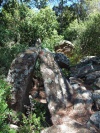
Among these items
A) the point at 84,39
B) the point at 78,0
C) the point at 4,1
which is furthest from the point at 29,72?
the point at 78,0

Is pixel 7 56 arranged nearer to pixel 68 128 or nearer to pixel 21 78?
pixel 21 78

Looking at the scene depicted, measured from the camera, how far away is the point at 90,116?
21.0 ft

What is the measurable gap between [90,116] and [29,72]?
2.03 metres

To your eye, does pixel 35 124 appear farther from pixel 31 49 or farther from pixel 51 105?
pixel 31 49

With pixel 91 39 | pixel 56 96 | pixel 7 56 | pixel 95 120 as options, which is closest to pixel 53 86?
pixel 56 96

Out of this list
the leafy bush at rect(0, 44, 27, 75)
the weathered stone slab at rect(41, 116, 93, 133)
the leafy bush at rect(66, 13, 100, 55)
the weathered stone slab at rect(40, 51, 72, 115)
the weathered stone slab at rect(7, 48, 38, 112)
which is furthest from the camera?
the leafy bush at rect(66, 13, 100, 55)

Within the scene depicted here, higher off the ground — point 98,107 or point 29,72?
point 29,72

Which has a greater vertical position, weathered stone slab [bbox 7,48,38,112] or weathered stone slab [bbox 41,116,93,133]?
weathered stone slab [bbox 7,48,38,112]

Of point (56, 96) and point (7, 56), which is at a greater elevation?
point (7, 56)

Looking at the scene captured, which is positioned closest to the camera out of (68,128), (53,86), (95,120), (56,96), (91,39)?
(68,128)

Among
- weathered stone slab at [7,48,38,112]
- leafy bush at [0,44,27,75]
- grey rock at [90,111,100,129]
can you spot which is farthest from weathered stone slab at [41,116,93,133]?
leafy bush at [0,44,27,75]

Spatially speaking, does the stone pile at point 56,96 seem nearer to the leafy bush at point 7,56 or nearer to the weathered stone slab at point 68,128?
the weathered stone slab at point 68,128

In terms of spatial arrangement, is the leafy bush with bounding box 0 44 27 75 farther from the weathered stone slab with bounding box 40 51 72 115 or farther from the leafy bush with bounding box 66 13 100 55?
the leafy bush with bounding box 66 13 100 55

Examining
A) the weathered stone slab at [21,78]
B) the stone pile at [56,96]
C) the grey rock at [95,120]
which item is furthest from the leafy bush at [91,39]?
the grey rock at [95,120]
